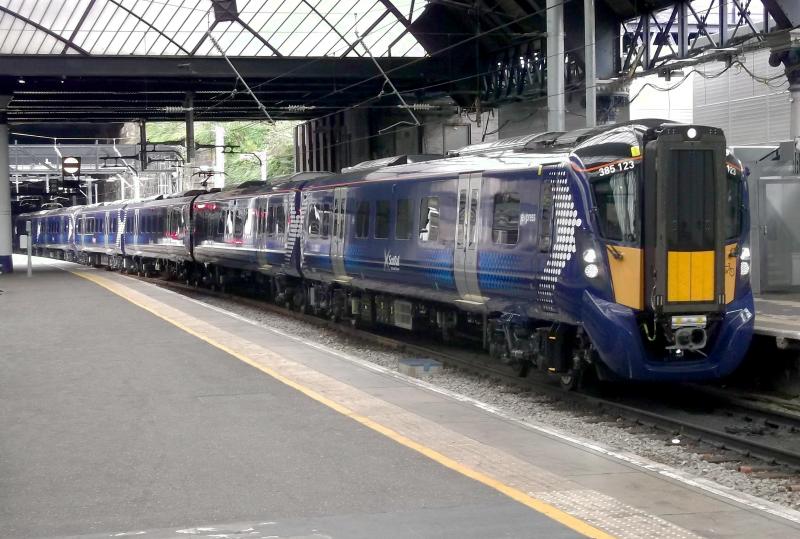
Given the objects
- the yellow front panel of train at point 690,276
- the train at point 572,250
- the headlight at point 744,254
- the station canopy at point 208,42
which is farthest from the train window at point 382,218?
the station canopy at point 208,42

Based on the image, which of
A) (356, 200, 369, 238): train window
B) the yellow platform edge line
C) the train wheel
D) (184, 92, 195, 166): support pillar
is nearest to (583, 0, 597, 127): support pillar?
(356, 200, 369, 238): train window

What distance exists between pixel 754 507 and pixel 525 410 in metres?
5.47

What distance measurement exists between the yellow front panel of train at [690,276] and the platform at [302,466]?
240cm

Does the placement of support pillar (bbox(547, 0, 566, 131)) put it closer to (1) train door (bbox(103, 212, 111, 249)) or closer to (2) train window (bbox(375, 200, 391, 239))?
(2) train window (bbox(375, 200, 391, 239))

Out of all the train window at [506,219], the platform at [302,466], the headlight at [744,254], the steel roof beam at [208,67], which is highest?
the steel roof beam at [208,67]

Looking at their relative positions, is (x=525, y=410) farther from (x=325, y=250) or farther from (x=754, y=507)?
(x=325, y=250)

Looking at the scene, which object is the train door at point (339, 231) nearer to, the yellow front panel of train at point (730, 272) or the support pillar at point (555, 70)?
the support pillar at point (555, 70)

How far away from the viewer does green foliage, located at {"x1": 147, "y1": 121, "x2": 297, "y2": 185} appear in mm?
77625

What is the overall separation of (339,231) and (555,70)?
474 centimetres

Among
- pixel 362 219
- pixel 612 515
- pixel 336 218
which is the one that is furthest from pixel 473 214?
pixel 612 515

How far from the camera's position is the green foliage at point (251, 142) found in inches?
3056

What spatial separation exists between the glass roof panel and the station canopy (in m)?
0.03

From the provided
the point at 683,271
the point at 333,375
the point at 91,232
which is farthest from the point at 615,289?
the point at 91,232

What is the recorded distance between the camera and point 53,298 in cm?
2444
